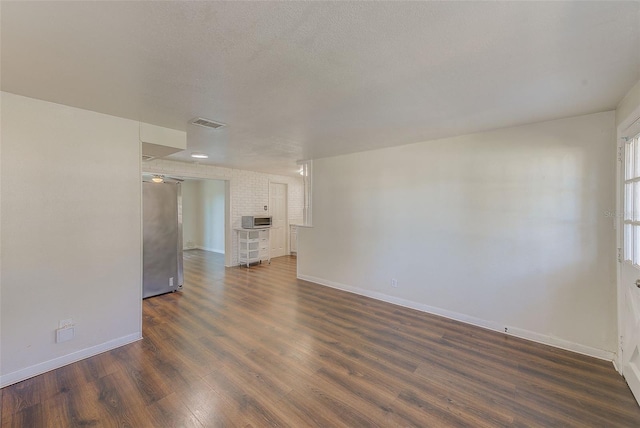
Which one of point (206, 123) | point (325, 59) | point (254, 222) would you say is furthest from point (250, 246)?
point (325, 59)

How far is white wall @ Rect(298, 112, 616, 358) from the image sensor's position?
2.55 m

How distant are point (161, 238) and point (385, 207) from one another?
3731 millimetres

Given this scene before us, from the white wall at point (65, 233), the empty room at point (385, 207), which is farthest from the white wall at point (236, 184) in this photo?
the white wall at point (65, 233)

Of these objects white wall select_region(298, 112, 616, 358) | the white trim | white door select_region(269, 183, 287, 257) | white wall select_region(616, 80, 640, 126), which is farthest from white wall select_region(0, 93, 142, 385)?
the white trim

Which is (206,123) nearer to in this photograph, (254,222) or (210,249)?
(254,222)

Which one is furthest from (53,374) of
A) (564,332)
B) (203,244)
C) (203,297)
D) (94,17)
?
(203,244)

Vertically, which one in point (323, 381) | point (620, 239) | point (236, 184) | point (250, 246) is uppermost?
point (236, 184)

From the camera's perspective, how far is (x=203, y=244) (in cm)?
911

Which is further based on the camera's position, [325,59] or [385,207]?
[385,207]

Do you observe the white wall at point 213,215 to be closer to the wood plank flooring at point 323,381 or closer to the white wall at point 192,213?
the white wall at point 192,213

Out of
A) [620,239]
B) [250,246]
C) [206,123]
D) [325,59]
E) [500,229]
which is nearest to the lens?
[325,59]

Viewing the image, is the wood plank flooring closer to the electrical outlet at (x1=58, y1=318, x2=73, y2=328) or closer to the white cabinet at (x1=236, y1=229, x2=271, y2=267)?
the electrical outlet at (x1=58, y1=318, x2=73, y2=328)

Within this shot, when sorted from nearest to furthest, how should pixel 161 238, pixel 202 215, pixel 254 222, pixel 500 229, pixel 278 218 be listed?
pixel 500 229 < pixel 161 238 < pixel 254 222 < pixel 278 218 < pixel 202 215

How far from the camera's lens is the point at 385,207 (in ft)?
13.5
